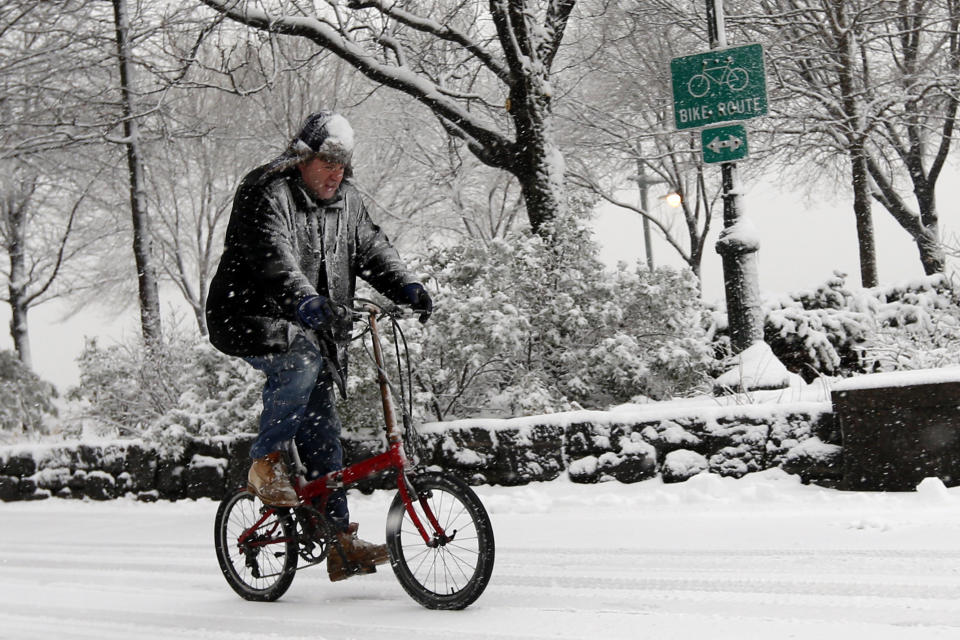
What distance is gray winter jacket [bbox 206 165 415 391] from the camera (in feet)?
12.5

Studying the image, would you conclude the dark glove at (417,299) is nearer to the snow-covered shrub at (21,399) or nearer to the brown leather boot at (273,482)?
the brown leather boot at (273,482)

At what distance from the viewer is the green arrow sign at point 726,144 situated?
7570 mm

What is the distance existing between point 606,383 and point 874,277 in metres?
11.8

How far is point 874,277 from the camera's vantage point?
58.8 feet

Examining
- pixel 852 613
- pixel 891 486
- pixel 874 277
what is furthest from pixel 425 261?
pixel 874 277

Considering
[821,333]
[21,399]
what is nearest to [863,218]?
[821,333]

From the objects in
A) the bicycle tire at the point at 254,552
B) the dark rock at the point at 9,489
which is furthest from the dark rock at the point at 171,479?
the bicycle tire at the point at 254,552

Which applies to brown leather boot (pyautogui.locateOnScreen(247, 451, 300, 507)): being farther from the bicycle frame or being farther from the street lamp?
the street lamp

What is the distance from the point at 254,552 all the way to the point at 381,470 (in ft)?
2.85

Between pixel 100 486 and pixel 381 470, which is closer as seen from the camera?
pixel 381 470

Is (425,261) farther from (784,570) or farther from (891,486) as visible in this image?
(784,570)

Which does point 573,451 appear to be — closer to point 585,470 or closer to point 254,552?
point 585,470

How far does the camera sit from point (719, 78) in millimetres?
7574

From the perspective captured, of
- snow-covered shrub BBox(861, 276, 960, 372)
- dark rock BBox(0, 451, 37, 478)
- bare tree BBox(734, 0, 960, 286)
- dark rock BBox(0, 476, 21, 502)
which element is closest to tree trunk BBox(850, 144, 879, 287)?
bare tree BBox(734, 0, 960, 286)
